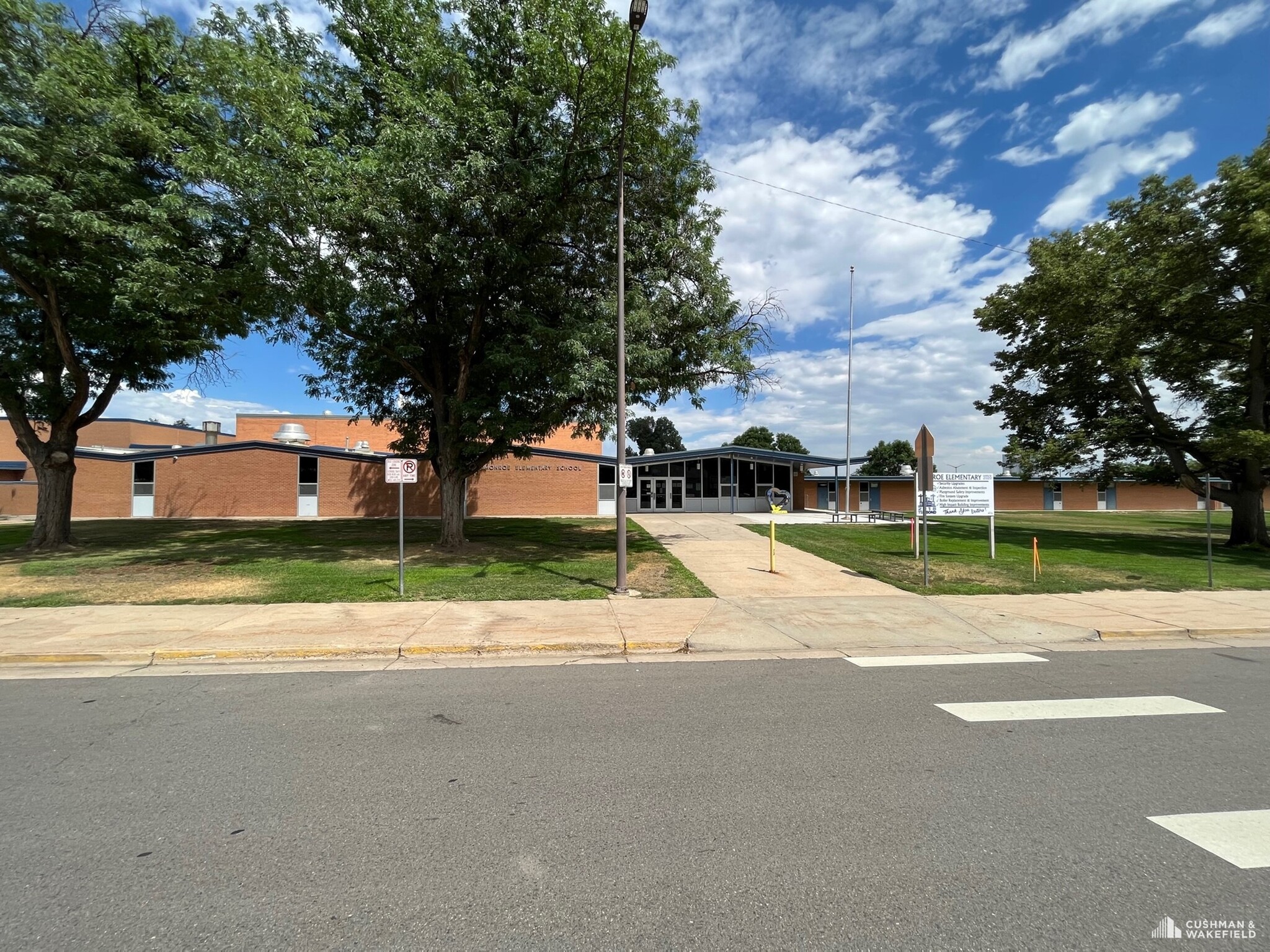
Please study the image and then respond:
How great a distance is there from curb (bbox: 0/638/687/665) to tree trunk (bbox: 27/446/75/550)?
13023 mm

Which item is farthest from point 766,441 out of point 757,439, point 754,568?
point 754,568

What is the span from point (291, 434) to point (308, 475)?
14.7 m

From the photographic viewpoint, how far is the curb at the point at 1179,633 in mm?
8398

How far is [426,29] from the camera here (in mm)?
12742

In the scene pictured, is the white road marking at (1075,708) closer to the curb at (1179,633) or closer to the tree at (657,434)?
the curb at (1179,633)

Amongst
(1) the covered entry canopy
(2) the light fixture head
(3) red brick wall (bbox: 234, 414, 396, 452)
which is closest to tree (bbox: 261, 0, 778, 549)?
(2) the light fixture head

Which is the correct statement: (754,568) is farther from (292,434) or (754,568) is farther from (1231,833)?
(292,434)

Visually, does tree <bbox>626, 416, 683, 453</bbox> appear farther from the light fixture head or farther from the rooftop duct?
the light fixture head

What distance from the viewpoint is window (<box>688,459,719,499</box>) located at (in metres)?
35.6

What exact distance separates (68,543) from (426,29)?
16583 millimetres

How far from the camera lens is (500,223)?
13.6 m

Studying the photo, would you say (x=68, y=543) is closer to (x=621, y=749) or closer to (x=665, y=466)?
(x=621, y=749)

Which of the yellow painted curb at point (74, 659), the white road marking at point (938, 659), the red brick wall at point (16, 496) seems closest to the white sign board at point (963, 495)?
the white road marking at point (938, 659)

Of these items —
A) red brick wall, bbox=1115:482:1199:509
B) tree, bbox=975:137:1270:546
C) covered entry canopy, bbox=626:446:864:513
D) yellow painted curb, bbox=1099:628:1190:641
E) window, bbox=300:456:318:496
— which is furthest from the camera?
red brick wall, bbox=1115:482:1199:509
